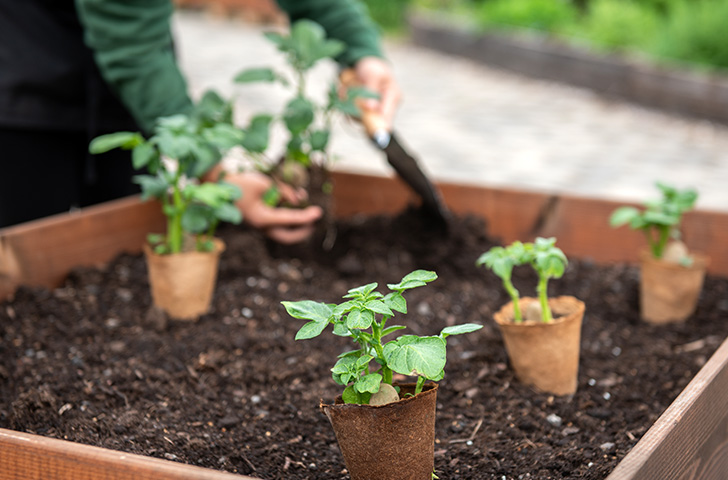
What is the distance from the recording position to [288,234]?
2.21 m

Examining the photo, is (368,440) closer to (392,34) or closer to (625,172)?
(625,172)

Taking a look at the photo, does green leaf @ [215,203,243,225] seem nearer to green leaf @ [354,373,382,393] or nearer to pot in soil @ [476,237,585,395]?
pot in soil @ [476,237,585,395]

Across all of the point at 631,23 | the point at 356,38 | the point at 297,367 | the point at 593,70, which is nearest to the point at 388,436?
the point at 297,367

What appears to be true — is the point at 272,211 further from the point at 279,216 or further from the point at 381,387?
the point at 381,387

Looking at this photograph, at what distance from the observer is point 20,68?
6.60ft

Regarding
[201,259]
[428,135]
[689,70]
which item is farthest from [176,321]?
[689,70]

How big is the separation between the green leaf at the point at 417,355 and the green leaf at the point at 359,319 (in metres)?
0.06

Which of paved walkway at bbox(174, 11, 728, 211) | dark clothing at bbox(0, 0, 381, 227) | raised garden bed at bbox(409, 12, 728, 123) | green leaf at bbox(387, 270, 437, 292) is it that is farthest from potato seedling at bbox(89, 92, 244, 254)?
raised garden bed at bbox(409, 12, 728, 123)

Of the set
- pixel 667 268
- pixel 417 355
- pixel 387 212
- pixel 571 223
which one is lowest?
pixel 387 212

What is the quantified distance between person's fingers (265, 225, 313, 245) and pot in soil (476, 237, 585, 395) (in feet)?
2.68

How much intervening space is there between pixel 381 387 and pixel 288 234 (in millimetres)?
1134

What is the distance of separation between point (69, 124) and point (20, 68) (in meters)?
0.19

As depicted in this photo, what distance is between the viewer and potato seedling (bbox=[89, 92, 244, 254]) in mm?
1617

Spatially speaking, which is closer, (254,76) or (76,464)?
(76,464)
